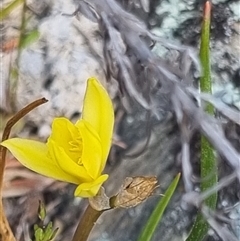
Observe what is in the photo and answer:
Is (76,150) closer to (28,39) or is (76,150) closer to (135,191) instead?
(135,191)

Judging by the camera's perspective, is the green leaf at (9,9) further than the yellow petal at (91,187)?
Yes

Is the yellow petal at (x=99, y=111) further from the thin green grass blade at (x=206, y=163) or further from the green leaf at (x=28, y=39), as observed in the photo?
the green leaf at (x=28, y=39)

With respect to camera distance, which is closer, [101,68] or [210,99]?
[210,99]

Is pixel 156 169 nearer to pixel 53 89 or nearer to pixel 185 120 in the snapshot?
pixel 185 120

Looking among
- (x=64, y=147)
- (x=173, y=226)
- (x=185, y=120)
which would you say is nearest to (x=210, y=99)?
(x=185, y=120)

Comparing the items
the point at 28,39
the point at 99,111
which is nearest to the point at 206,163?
the point at 99,111

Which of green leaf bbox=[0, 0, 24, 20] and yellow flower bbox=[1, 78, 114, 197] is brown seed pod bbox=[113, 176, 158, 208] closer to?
yellow flower bbox=[1, 78, 114, 197]

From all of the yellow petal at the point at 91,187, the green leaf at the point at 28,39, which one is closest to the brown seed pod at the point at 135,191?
the yellow petal at the point at 91,187
